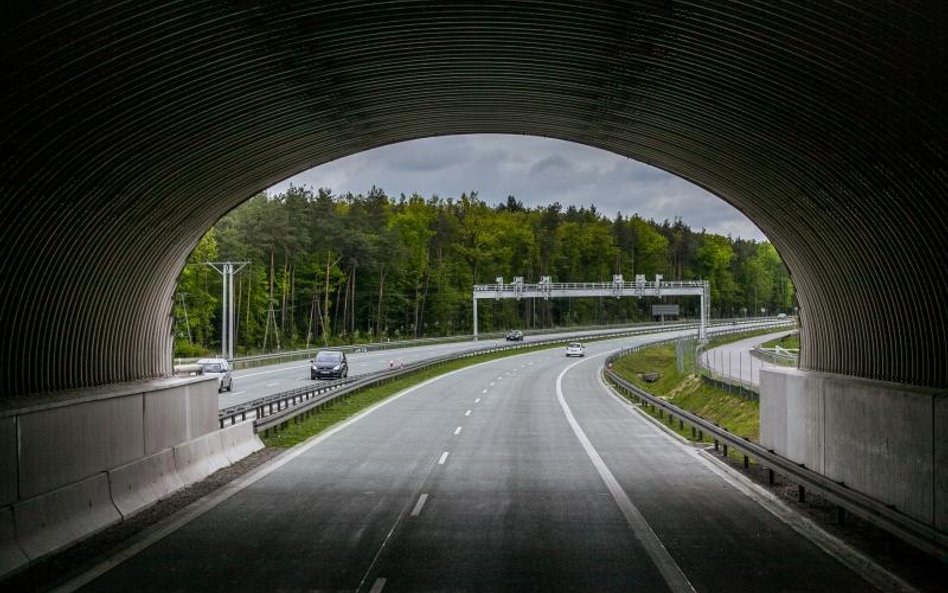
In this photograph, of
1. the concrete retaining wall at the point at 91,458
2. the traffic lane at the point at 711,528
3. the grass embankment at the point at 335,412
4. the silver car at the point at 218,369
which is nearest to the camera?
the traffic lane at the point at 711,528

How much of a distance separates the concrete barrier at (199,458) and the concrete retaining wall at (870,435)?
11.1 m

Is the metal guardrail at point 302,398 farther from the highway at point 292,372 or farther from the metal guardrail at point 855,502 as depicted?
the metal guardrail at point 855,502

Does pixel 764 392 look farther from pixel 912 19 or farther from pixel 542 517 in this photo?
pixel 912 19

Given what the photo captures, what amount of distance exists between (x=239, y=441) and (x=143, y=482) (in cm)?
662

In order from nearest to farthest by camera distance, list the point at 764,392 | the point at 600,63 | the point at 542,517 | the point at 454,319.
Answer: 1. the point at 600,63
2. the point at 542,517
3. the point at 764,392
4. the point at 454,319

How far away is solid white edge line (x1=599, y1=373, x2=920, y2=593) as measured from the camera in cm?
1104

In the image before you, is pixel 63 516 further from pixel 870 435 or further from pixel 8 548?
pixel 870 435

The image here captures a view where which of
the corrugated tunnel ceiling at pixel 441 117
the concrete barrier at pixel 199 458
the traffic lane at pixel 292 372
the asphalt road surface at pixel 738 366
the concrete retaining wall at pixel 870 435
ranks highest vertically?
the corrugated tunnel ceiling at pixel 441 117

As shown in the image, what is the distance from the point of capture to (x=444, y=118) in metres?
20.0

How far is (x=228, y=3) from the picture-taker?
10703 millimetres

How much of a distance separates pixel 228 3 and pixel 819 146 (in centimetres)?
827

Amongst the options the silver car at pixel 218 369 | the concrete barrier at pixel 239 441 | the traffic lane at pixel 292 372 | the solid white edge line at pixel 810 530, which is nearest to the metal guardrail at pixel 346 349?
the traffic lane at pixel 292 372

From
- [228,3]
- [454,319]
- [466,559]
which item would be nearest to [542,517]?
[466,559]

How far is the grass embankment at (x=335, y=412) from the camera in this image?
2704 centimetres
